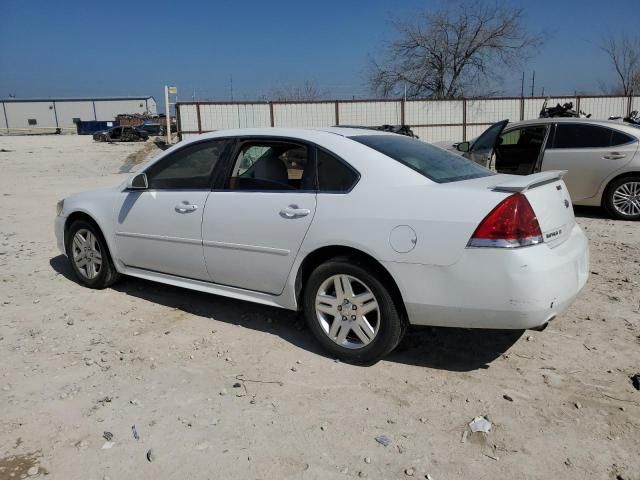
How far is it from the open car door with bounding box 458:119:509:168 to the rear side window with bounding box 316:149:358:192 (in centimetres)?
463

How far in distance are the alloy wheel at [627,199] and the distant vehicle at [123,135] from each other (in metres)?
40.6

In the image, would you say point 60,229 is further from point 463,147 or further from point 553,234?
point 463,147

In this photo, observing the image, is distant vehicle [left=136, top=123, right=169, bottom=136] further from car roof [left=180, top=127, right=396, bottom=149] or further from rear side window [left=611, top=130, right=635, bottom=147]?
car roof [left=180, top=127, right=396, bottom=149]

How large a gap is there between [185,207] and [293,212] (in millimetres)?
1047

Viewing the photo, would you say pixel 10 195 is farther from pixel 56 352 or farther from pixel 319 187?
pixel 319 187

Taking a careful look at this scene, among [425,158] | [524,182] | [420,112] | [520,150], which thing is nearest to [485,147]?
[520,150]

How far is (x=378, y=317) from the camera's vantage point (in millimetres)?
3488

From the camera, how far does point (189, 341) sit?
4.16m

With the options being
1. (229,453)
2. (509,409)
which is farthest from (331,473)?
(509,409)

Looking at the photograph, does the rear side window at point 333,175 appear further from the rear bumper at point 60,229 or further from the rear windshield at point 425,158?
the rear bumper at point 60,229

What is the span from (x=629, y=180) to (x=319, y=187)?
20.0 feet

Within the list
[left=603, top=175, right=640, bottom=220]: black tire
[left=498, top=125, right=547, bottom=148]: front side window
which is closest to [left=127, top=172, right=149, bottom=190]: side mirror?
[left=498, top=125, right=547, bottom=148]: front side window

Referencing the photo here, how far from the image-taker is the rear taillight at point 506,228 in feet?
10.1

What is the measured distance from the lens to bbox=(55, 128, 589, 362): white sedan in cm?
313
